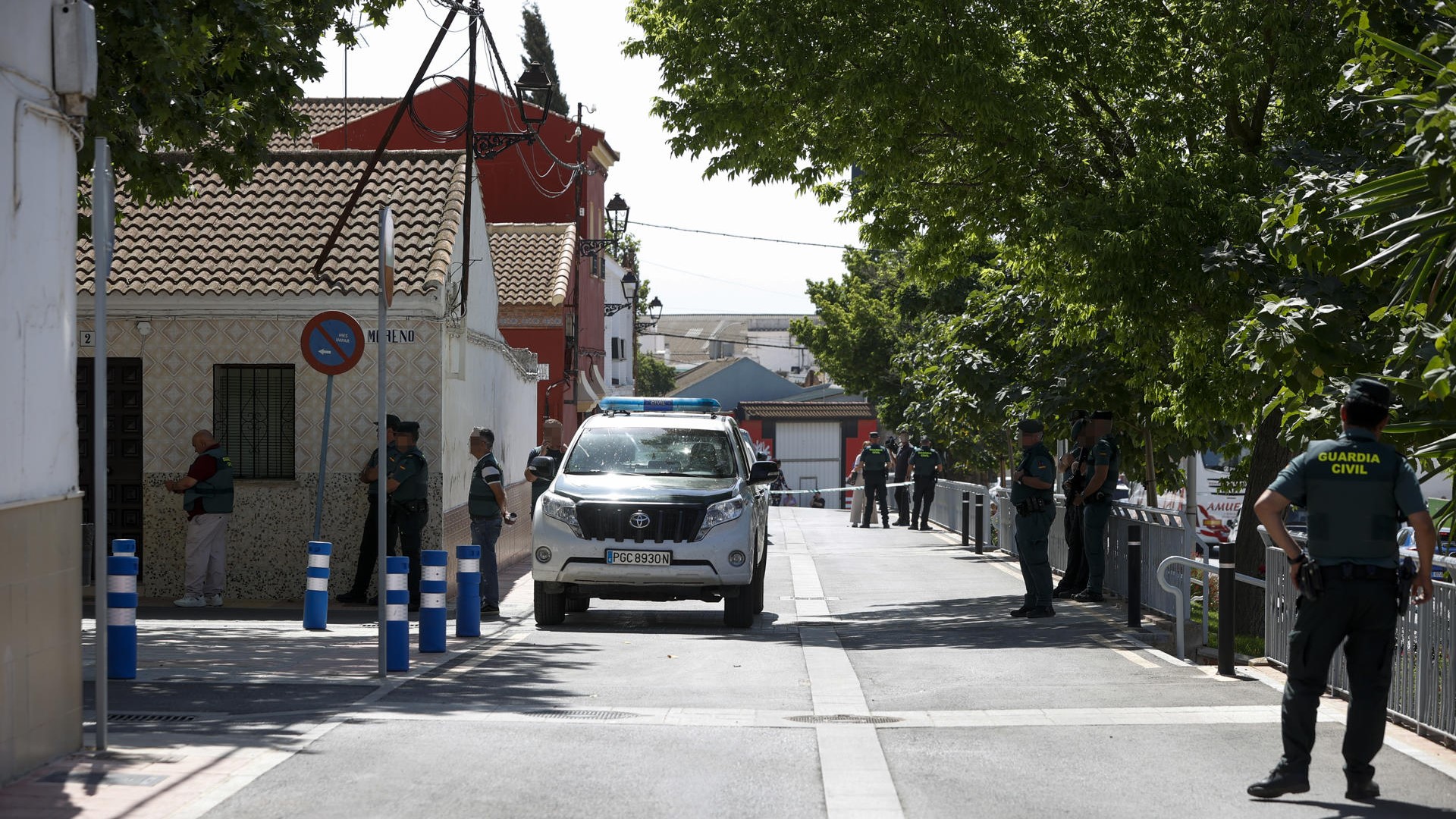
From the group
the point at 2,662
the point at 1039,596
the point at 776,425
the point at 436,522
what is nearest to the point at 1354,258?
the point at 1039,596

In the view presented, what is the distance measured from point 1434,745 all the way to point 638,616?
30.6ft

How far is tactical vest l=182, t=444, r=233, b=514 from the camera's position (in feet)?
55.3

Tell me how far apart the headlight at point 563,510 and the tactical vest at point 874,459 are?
792 inches

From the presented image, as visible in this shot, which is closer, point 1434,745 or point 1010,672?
point 1434,745

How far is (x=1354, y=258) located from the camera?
10562mm

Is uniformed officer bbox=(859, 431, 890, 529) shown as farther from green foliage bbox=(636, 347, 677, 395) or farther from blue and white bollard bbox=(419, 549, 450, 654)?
green foliage bbox=(636, 347, 677, 395)

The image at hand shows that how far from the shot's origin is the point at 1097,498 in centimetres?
1694

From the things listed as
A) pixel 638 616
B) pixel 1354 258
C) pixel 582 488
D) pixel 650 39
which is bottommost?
pixel 638 616

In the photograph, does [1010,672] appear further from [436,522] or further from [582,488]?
[436,522]

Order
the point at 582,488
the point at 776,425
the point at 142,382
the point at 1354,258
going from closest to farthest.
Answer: the point at 1354,258, the point at 582,488, the point at 142,382, the point at 776,425

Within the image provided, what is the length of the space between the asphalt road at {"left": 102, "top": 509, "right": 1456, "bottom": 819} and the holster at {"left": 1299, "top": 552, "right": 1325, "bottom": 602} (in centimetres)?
90

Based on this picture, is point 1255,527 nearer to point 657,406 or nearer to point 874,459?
point 657,406

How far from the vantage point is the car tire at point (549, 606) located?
49.9 feet

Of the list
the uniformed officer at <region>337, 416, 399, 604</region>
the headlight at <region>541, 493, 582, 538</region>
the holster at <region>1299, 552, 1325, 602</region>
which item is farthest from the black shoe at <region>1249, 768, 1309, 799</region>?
the uniformed officer at <region>337, 416, 399, 604</region>
